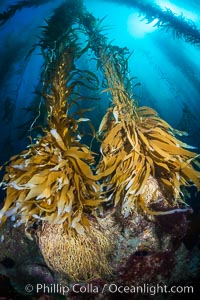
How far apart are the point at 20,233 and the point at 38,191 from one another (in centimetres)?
120

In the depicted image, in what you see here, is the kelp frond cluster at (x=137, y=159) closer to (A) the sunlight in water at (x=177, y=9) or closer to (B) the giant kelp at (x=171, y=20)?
(B) the giant kelp at (x=171, y=20)

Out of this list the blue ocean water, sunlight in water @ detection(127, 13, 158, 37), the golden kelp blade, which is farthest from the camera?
sunlight in water @ detection(127, 13, 158, 37)

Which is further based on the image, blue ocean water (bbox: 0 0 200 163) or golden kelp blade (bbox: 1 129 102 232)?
blue ocean water (bbox: 0 0 200 163)

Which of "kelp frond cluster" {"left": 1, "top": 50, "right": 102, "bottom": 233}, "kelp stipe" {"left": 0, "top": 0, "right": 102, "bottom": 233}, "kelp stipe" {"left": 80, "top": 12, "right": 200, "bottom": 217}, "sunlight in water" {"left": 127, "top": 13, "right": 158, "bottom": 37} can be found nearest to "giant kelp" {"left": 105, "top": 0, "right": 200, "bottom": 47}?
"sunlight in water" {"left": 127, "top": 13, "right": 158, "bottom": 37}

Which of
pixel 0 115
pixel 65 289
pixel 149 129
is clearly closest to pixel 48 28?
pixel 149 129

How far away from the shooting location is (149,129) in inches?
119

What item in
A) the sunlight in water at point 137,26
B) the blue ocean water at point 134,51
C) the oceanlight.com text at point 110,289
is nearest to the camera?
the oceanlight.com text at point 110,289

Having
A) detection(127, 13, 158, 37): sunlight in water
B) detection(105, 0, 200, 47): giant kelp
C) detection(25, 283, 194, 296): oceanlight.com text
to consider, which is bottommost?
detection(25, 283, 194, 296): oceanlight.com text

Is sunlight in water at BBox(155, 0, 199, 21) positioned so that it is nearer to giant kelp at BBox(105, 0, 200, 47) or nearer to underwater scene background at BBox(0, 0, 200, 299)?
giant kelp at BBox(105, 0, 200, 47)

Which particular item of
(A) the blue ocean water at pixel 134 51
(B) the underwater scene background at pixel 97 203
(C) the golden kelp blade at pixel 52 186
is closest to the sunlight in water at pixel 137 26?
(A) the blue ocean water at pixel 134 51

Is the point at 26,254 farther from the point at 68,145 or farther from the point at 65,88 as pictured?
the point at 65,88

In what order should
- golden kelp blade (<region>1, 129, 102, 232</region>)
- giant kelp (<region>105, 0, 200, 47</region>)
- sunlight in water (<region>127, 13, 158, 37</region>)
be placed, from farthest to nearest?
sunlight in water (<region>127, 13, 158, 37</region>), giant kelp (<region>105, 0, 200, 47</region>), golden kelp blade (<region>1, 129, 102, 232</region>)

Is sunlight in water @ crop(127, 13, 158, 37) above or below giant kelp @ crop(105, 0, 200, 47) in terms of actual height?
above

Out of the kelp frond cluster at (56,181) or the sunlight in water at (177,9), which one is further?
the sunlight in water at (177,9)
